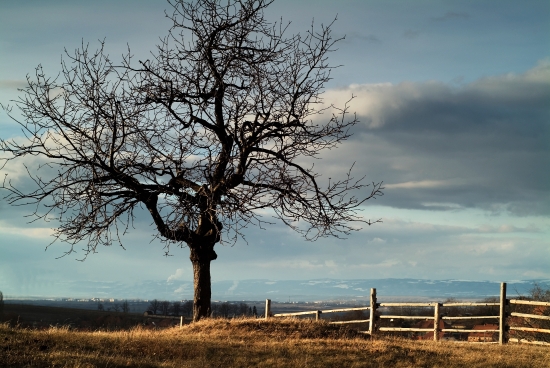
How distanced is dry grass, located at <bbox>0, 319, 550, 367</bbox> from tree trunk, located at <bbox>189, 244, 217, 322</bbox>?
1289 millimetres

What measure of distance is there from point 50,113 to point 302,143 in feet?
24.9

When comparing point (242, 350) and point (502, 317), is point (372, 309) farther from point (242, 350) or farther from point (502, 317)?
point (242, 350)

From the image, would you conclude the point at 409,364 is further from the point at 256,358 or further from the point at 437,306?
the point at 437,306

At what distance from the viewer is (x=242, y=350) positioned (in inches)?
556

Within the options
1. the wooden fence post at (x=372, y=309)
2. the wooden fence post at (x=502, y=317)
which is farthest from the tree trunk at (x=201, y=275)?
the wooden fence post at (x=502, y=317)

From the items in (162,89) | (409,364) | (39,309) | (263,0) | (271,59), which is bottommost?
(39,309)

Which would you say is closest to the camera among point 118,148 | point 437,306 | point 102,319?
point 118,148

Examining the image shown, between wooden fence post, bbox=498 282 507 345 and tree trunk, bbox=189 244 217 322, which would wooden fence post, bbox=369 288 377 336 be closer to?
wooden fence post, bbox=498 282 507 345

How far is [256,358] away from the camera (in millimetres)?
13438

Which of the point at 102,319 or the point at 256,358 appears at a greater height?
the point at 256,358

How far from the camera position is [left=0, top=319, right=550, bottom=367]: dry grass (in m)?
12.1

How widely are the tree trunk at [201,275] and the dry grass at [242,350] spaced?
129 cm

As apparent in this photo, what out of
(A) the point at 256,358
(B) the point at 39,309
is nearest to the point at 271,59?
(A) the point at 256,358

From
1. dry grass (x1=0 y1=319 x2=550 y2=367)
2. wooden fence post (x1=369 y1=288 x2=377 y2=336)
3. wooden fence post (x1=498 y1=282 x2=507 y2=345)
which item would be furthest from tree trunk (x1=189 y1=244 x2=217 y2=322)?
wooden fence post (x1=498 y1=282 x2=507 y2=345)
